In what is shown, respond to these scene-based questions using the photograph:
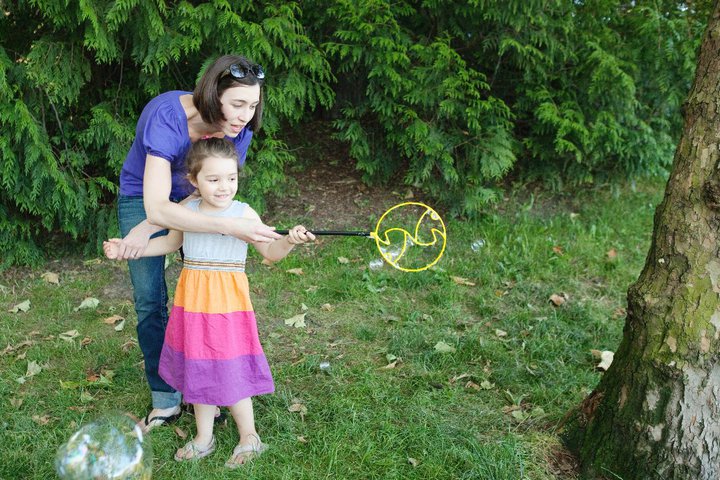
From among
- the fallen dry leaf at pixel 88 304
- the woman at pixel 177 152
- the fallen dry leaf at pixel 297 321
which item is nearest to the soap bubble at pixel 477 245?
the fallen dry leaf at pixel 297 321

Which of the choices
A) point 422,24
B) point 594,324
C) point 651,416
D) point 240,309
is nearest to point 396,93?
point 422,24

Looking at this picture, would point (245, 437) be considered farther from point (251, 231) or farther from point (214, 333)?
point (251, 231)

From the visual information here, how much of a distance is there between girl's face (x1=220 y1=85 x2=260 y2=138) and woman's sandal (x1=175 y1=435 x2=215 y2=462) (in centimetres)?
140

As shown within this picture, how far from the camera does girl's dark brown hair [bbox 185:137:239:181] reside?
2525 millimetres

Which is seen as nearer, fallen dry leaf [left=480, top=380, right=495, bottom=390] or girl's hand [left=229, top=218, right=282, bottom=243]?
girl's hand [left=229, top=218, right=282, bottom=243]

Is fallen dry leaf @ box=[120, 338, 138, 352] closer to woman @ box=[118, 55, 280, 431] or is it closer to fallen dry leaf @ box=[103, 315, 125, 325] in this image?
fallen dry leaf @ box=[103, 315, 125, 325]

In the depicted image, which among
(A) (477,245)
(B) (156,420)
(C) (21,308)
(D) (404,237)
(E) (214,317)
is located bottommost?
(C) (21,308)

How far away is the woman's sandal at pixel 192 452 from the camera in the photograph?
2.81 metres

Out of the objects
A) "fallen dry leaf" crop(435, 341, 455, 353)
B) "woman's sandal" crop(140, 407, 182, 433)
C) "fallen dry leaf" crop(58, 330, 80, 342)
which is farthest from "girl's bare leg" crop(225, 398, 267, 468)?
"fallen dry leaf" crop(58, 330, 80, 342)

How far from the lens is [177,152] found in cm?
259

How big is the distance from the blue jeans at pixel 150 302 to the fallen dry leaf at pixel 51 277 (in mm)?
2258

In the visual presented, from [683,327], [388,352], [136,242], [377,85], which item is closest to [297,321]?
[388,352]

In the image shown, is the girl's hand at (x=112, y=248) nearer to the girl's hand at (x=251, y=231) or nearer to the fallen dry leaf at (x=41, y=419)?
the girl's hand at (x=251, y=231)

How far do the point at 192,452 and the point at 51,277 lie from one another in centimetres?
277
